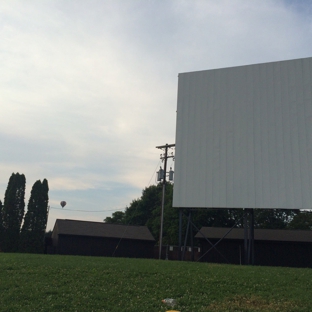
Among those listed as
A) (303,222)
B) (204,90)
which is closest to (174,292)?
(204,90)

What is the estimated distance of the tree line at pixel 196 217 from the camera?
5275 centimetres

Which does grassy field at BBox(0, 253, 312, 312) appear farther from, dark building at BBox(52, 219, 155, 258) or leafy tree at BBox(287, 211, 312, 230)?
leafy tree at BBox(287, 211, 312, 230)

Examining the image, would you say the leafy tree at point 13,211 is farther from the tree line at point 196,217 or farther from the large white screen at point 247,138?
the large white screen at point 247,138

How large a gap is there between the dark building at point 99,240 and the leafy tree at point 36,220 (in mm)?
1752

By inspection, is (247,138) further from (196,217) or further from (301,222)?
(301,222)

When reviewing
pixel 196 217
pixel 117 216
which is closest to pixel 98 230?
pixel 196 217

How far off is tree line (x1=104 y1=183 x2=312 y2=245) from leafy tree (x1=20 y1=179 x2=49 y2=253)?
17706 millimetres

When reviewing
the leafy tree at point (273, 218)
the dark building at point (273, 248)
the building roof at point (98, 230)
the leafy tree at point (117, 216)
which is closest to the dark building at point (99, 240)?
the building roof at point (98, 230)

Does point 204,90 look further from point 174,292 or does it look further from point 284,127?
point 174,292

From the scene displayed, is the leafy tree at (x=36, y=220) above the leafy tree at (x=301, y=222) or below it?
below

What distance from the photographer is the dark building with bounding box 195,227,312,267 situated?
103 ft

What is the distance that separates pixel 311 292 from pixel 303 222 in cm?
4591

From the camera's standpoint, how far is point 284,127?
25297 mm

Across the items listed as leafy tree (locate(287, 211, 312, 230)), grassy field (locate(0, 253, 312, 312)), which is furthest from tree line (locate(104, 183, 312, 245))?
Answer: grassy field (locate(0, 253, 312, 312))
